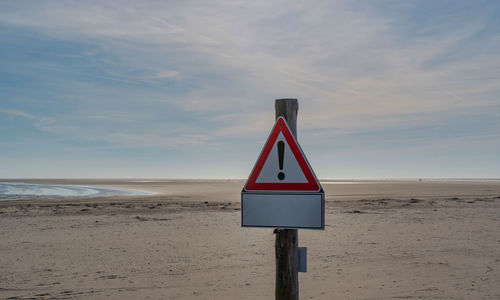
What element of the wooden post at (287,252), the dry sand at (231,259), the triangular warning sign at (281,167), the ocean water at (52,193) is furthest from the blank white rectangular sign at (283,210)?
the ocean water at (52,193)

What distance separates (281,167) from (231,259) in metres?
6.10

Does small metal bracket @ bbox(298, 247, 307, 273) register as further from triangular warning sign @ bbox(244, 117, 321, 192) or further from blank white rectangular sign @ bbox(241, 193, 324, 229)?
triangular warning sign @ bbox(244, 117, 321, 192)

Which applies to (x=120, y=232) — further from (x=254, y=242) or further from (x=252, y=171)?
(x=252, y=171)

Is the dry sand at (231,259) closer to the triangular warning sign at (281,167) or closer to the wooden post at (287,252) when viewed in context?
the wooden post at (287,252)

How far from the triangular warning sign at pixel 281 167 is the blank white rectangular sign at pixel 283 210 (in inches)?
3.2

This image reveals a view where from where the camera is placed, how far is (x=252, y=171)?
3.75m

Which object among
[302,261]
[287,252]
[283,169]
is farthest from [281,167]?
[302,261]

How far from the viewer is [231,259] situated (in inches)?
364

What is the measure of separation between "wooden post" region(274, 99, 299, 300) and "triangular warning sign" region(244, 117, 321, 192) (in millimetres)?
192

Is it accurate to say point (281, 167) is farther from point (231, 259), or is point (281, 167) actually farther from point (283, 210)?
point (231, 259)

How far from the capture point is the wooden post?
3.80 metres

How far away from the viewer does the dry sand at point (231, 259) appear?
6.93m

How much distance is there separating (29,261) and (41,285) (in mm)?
2157

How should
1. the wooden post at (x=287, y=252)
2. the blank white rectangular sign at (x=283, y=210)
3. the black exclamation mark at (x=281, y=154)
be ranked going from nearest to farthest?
1. the blank white rectangular sign at (x=283, y=210)
2. the black exclamation mark at (x=281, y=154)
3. the wooden post at (x=287, y=252)
